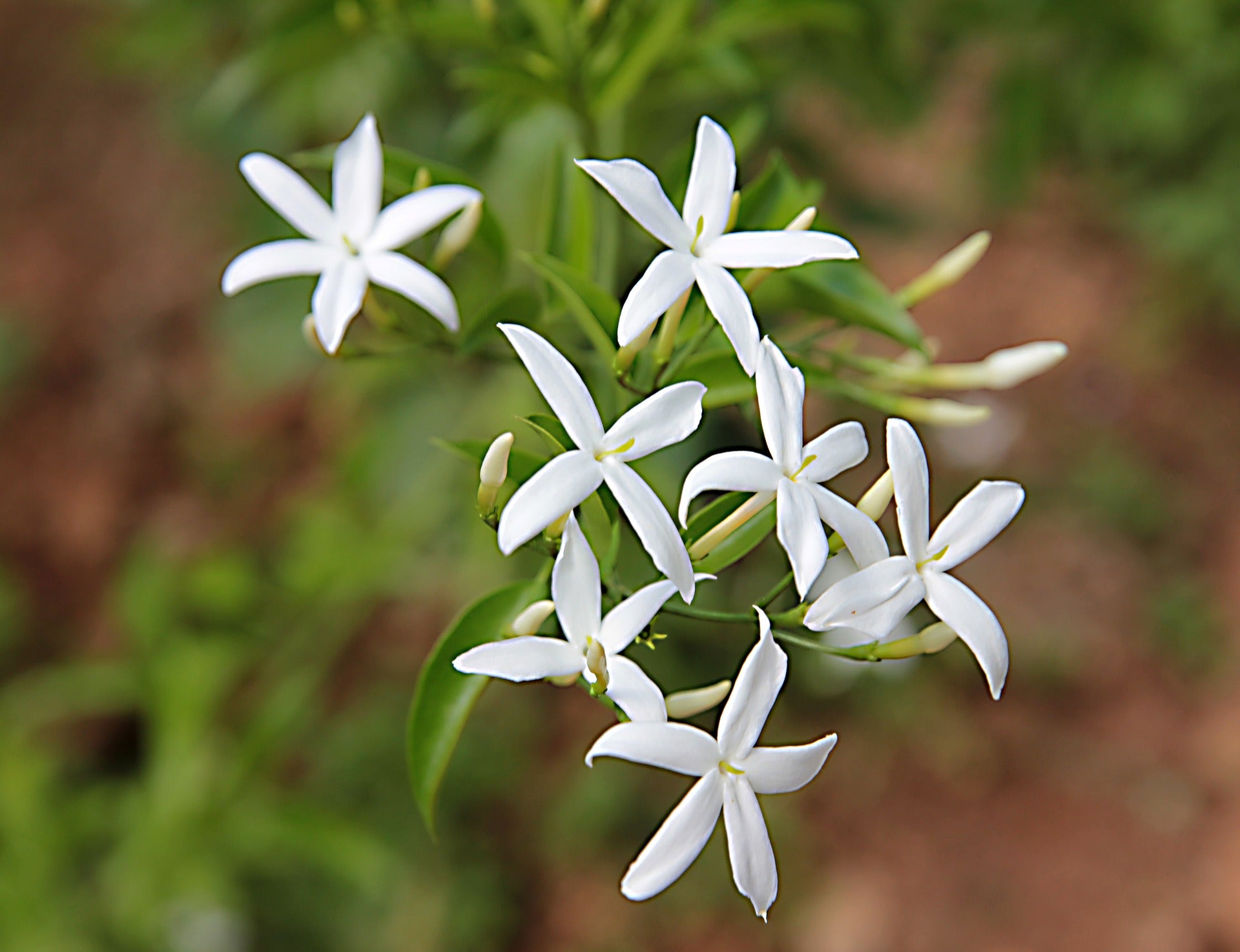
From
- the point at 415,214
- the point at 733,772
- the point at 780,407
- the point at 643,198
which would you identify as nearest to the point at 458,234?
the point at 415,214

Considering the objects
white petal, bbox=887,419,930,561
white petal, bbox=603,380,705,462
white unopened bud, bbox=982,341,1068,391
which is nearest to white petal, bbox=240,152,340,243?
white petal, bbox=603,380,705,462

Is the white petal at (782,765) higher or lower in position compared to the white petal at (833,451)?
lower

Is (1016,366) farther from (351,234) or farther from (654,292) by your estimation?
(351,234)

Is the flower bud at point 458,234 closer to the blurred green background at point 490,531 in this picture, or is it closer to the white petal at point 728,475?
the blurred green background at point 490,531

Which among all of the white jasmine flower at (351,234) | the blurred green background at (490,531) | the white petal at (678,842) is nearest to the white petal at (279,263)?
the white jasmine flower at (351,234)

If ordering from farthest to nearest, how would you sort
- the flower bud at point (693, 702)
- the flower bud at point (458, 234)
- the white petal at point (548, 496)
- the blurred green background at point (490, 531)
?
1. the blurred green background at point (490, 531)
2. the flower bud at point (458, 234)
3. the flower bud at point (693, 702)
4. the white petal at point (548, 496)

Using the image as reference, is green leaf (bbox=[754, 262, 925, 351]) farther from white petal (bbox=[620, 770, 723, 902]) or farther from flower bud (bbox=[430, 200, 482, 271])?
white petal (bbox=[620, 770, 723, 902])
